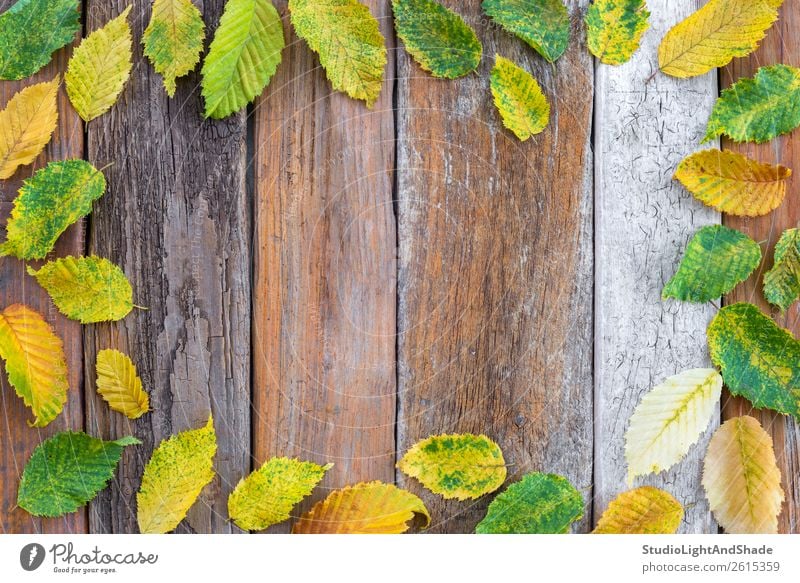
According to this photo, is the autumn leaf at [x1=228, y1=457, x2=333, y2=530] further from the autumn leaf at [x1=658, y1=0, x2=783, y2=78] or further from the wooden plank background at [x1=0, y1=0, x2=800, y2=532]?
the autumn leaf at [x1=658, y1=0, x2=783, y2=78]

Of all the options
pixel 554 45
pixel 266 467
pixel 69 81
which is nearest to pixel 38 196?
pixel 69 81

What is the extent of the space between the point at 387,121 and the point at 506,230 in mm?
121

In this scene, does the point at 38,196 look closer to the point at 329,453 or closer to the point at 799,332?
the point at 329,453

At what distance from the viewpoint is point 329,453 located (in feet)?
1.62

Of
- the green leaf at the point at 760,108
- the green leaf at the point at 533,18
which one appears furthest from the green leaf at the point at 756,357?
the green leaf at the point at 533,18

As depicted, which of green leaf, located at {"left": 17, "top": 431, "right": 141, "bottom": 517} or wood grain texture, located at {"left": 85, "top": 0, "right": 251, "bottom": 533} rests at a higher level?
wood grain texture, located at {"left": 85, "top": 0, "right": 251, "bottom": 533}

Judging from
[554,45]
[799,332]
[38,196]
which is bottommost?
[799,332]

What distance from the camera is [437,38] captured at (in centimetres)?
48

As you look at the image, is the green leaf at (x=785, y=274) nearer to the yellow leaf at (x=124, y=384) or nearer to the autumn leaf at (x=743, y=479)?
the autumn leaf at (x=743, y=479)

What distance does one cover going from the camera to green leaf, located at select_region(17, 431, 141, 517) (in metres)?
0.48

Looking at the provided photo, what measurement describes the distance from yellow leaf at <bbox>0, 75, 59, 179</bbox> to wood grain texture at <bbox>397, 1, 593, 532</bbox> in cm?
25

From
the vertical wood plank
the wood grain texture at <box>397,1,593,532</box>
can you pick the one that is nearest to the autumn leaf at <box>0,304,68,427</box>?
the vertical wood plank

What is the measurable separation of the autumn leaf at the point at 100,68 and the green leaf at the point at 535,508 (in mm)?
410

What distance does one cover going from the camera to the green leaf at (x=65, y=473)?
0.48 m
